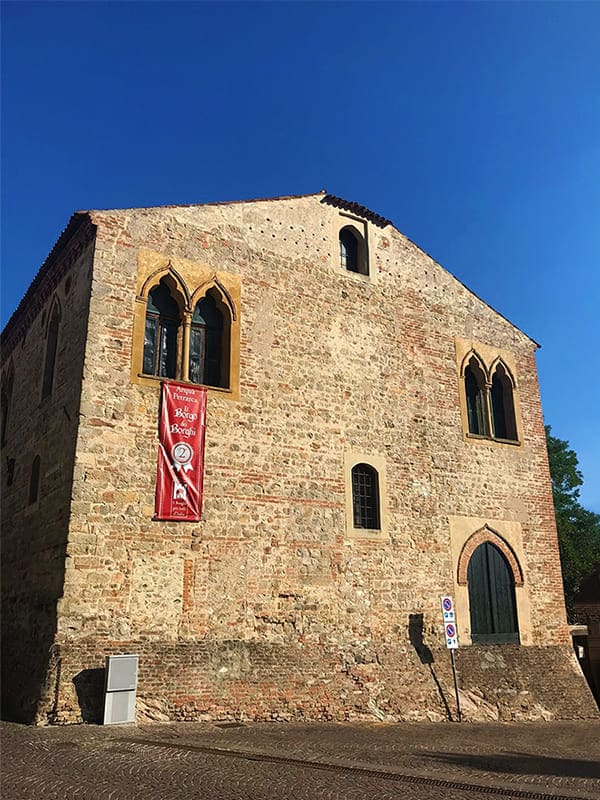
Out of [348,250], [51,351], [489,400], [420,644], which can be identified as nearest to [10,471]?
[51,351]

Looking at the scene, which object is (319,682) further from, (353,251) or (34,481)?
(353,251)

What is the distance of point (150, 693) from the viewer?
38.4ft

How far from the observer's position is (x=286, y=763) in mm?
8445

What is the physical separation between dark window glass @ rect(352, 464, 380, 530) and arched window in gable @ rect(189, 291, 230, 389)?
3819mm

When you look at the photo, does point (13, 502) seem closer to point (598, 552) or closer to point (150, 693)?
point (150, 693)

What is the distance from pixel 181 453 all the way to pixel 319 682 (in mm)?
5258

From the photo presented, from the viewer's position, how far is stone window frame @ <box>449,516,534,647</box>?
16.3 m

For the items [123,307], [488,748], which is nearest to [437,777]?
[488,748]

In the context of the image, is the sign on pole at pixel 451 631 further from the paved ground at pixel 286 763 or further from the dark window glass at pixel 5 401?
the dark window glass at pixel 5 401

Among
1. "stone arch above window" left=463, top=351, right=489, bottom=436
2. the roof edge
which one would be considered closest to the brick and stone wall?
the roof edge

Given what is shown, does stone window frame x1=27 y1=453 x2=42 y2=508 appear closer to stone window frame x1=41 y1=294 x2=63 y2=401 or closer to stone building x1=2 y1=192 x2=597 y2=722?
stone building x1=2 y1=192 x2=597 y2=722

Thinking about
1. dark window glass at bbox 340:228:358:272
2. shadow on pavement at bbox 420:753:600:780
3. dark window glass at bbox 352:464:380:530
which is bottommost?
shadow on pavement at bbox 420:753:600:780

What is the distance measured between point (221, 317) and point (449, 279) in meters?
7.42

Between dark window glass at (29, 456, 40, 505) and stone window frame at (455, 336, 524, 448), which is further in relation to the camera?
stone window frame at (455, 336, 524, 448)
